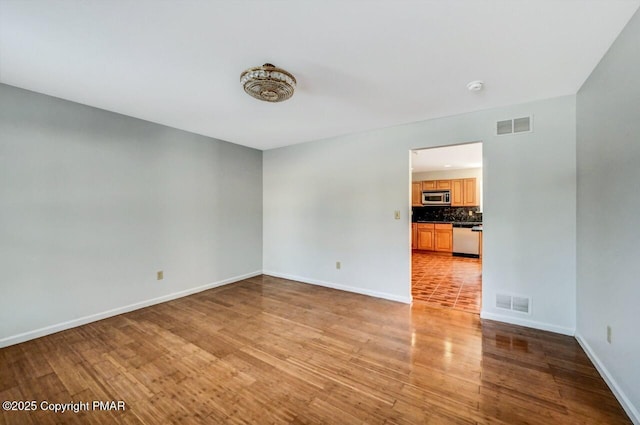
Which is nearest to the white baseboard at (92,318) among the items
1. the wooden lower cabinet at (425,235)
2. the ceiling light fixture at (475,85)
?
the ceiling light fixture at (475,85)

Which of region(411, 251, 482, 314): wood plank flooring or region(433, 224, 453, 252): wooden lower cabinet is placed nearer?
region(411, 251, 482, 314): wood plank flooring

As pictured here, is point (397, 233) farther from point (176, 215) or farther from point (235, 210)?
point (176, 215)

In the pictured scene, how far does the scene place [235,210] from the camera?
4.57 m

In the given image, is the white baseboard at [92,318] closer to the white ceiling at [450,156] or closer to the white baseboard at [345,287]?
the white baseboard at [345,287]

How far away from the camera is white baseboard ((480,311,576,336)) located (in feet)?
8.55

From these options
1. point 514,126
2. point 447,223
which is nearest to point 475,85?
point 514,126

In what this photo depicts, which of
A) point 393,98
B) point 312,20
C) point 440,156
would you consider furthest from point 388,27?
point 440,156

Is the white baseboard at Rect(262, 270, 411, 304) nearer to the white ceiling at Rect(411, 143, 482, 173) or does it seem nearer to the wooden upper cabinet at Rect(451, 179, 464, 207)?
the white ceiling at Rect(411, 143, 482, 173)

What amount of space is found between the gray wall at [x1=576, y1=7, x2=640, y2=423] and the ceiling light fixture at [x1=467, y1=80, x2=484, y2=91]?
0.78 metres

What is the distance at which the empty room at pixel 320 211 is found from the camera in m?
1.60

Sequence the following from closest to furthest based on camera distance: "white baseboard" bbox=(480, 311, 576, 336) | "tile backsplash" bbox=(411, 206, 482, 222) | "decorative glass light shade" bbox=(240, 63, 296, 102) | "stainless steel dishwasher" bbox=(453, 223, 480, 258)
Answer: "decorative glass light shade" bbox=(240, 63, 296, 102)
"white baseboard" bbox=(480, 311, 576, 336)
"stainless steel dishwasher" bbox=(453, 223, 480, 258)
"tile backsplash" bbox=(411, 206, 482, 222)

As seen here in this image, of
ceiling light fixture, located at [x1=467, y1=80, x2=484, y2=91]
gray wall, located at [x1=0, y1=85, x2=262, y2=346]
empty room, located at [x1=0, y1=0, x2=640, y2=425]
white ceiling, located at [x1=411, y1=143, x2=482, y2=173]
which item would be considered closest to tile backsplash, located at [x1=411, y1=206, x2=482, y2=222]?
white ceiling, located at [x1=411, y1=143, x2=482, y2=173]

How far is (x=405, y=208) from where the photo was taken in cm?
354

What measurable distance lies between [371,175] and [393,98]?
1.33 metres
